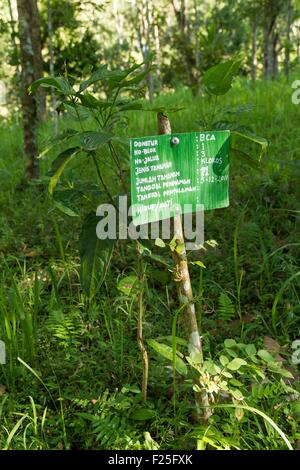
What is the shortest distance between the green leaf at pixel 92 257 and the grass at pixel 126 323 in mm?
273

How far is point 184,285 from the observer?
6.16 feet

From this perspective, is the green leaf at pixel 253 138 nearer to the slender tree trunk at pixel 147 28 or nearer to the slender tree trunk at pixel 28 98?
the slender tree trunk at pixel 28 98

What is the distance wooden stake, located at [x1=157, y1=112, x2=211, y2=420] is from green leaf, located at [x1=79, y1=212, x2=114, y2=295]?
25 cm

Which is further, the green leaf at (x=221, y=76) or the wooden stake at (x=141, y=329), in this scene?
the wooden stake at (x=141, y=329)

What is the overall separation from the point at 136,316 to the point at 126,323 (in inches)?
2.6

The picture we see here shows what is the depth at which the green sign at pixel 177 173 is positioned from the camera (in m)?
1.65

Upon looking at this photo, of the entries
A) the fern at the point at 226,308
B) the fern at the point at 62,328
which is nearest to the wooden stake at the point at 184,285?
the fern at the point at 226,308

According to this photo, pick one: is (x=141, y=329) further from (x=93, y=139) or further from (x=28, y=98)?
(x=28, y=98)

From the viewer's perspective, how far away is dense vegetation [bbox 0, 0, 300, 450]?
1831mm

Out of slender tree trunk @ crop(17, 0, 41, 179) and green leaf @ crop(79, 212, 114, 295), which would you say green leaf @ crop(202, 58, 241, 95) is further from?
slender tree trunk @ crop(17, 0, 41, 179)

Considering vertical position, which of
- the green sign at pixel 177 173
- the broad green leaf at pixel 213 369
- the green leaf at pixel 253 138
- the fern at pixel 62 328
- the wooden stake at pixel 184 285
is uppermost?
the green leaf at pixel 253 138

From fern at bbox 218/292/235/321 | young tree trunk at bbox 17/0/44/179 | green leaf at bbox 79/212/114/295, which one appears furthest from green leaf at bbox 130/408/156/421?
young tree trunk at bbox 17/0/44/179

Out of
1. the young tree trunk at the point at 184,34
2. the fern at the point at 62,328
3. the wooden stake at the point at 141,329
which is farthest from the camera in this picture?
the young tree trunk at the point at 184,34
